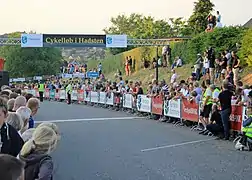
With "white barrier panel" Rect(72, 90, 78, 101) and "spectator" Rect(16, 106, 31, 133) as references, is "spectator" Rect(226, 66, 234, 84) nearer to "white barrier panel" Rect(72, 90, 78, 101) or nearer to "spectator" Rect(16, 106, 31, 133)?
"spectator" Rect(16, 106, 31, 133)

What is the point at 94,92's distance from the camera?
34.8 meters

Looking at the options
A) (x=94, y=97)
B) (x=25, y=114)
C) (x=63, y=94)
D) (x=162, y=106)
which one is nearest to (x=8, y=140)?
(x=25, y=114)

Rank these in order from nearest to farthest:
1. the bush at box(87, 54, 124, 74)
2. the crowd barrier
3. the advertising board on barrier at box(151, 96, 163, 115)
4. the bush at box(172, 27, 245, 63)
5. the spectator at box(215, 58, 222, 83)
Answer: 1. the crowd barrier
2. the advertising board on barrier at box(151, 96, 163, 115)
3. the spectator at box(215, 58, 222, 83)
4. the bush at box(172, 27, 245, 63)
5. the bush at box(87, 54, 124, 74)

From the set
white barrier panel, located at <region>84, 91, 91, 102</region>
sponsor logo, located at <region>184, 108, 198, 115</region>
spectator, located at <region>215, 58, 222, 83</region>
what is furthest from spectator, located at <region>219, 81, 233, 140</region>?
white barrier panel, located at <region>84, 91, 91, 102</region>

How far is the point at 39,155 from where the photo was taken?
4.45 meters

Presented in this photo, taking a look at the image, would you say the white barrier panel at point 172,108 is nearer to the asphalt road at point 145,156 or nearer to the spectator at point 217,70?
the asphalt road at point 145,156

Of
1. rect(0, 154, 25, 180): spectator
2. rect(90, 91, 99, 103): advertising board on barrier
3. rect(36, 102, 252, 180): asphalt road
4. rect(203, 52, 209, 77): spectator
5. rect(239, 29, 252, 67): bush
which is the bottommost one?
rect(36, 102, 252, 180): asphalt road

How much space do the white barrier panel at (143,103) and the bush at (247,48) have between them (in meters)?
6.14

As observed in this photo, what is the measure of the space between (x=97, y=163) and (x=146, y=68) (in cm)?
3789

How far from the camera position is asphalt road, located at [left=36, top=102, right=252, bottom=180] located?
977 cm

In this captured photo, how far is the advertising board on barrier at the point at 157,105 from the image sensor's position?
71.7 feet

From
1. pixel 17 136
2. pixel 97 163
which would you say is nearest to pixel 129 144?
pixel 97 163

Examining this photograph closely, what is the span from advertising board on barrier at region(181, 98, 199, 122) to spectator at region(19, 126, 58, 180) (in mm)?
13847

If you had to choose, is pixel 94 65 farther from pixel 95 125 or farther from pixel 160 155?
pixel 160 155
